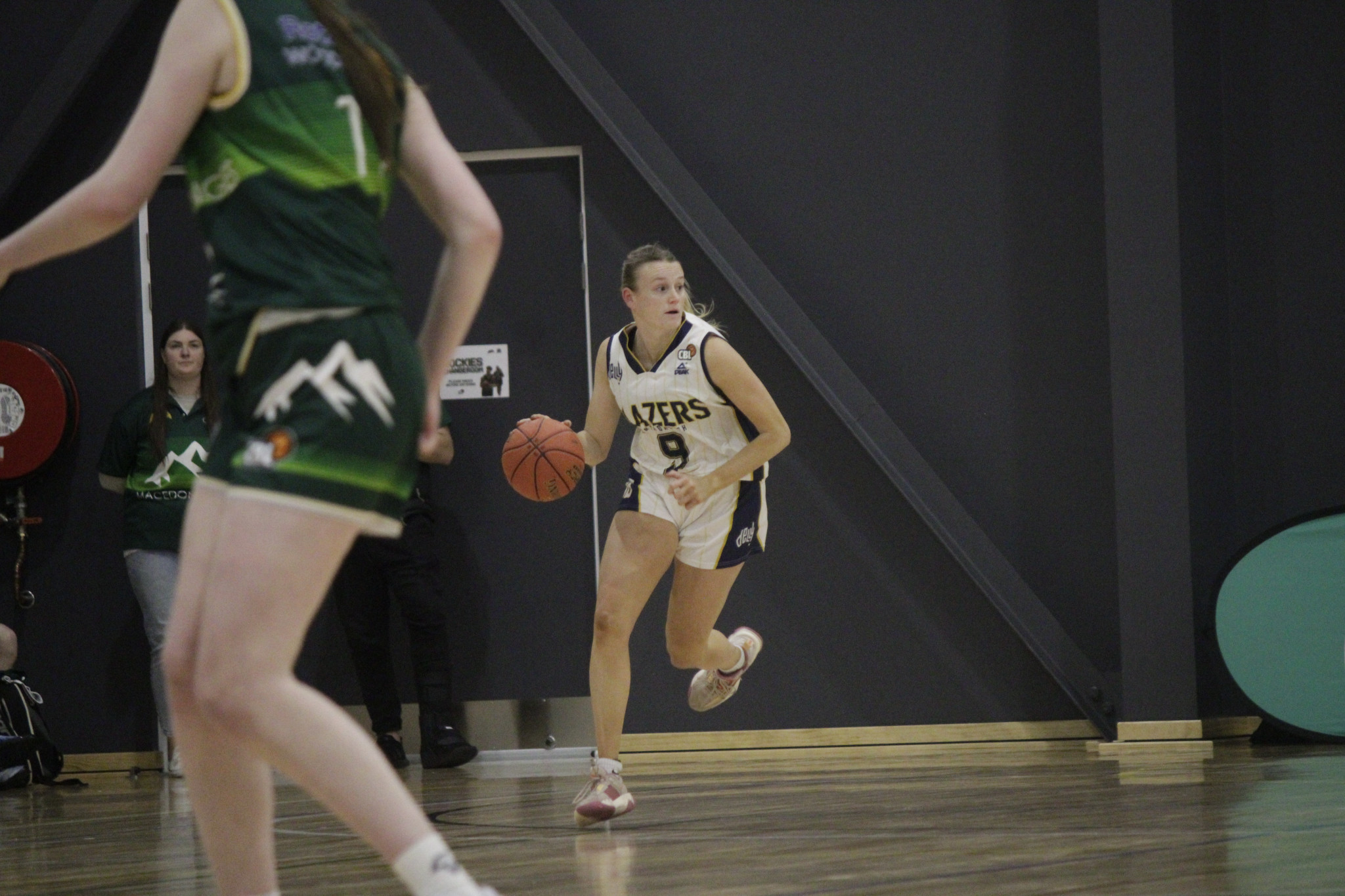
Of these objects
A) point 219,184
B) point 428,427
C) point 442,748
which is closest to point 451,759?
point 442,748

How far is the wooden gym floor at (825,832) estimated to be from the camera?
3100 mm

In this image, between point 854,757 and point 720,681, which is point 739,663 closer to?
point 720,681

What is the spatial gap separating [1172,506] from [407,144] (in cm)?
483

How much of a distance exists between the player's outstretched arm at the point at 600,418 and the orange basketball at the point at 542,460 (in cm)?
10

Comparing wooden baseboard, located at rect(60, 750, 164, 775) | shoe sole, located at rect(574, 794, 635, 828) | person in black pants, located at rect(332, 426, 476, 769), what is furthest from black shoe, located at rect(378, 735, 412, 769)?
shoe sole, located at rect(574, 794, 635, 828)

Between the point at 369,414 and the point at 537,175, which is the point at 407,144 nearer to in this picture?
the point at 369,414

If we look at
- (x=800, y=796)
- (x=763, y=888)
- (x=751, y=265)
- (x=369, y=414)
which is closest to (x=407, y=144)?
(x=369, y=414)

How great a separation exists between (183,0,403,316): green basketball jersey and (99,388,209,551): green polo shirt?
16.3ft

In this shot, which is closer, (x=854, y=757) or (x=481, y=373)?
(x=854, y=757)

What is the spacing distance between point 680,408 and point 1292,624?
2942 millimetres

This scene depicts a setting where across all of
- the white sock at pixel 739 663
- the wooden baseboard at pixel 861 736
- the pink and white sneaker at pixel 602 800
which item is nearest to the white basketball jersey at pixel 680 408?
the white sock at pixel 739 663

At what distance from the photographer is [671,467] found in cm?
472

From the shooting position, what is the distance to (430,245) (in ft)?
23.1

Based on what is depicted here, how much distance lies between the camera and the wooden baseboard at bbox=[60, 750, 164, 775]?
702 cm
